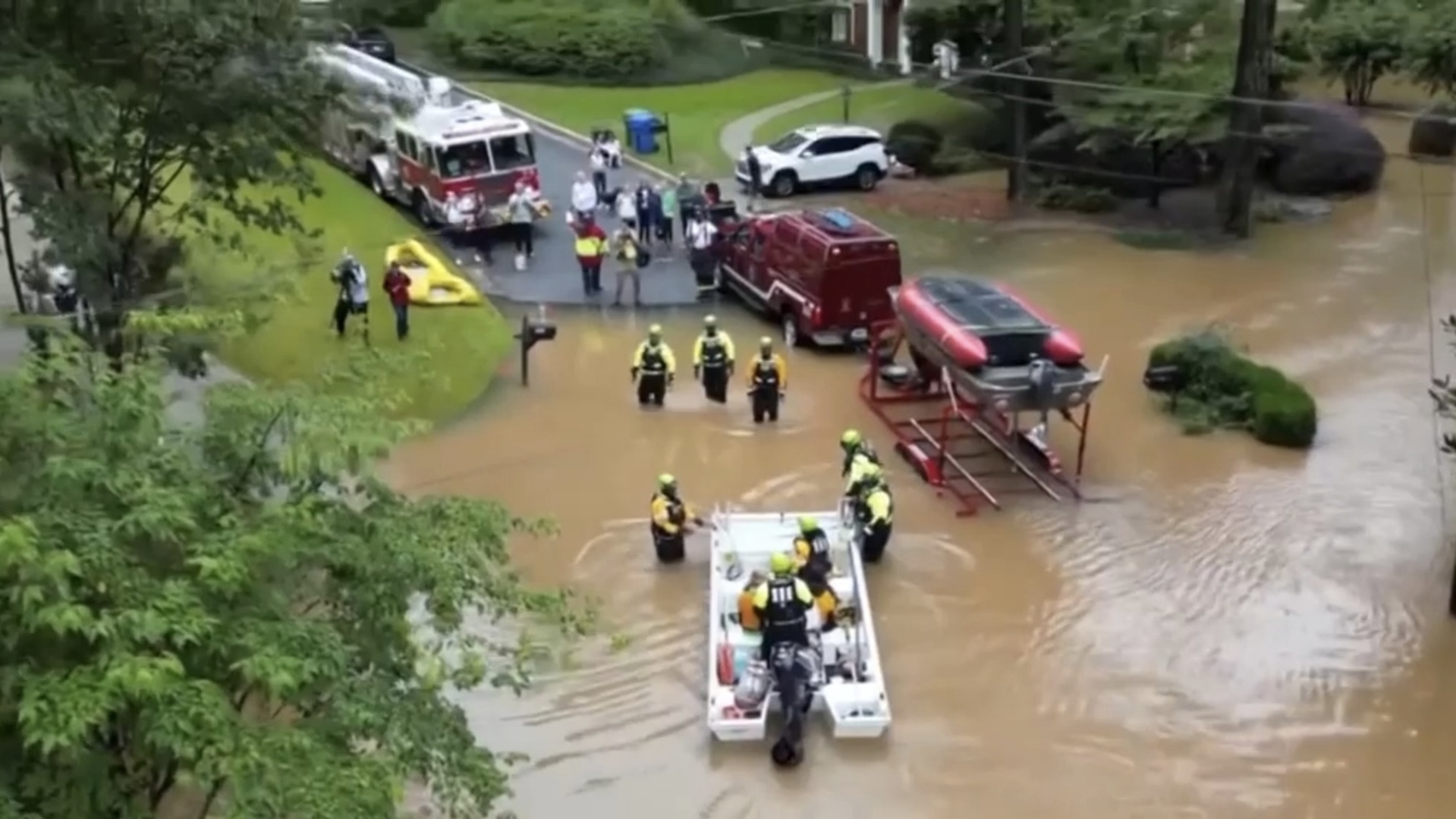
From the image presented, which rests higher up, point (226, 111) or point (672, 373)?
point (226, 111)

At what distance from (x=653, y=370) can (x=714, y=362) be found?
819 millimetres

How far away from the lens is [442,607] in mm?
8359

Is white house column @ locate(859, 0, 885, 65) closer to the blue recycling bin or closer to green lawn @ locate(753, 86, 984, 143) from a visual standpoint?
green lawn @ locate(753, 86, 984, 143)

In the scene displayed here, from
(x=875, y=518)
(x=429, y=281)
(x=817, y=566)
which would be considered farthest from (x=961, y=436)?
(x=429, y=281)

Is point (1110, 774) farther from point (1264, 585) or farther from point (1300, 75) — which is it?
point (1300, 75)

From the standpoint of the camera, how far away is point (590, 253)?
84.9 ft

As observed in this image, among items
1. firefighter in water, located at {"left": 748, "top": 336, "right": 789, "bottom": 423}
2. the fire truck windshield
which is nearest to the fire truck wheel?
firefighter in water, located at {"left": 748, "top": 336, "right": 789, "bottom": 423}

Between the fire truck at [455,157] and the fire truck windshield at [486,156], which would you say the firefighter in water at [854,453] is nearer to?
the fire truck at [455,157]

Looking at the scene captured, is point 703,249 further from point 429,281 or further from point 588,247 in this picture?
point 429,281

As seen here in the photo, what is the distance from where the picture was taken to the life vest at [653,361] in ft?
70.0

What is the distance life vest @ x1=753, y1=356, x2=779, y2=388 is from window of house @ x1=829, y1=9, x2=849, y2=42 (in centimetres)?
2716

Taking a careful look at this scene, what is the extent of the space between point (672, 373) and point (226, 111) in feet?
25.7

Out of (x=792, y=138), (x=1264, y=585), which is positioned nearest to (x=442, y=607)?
(x=1264, y=585)

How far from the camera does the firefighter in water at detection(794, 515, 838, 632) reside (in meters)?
15.2
